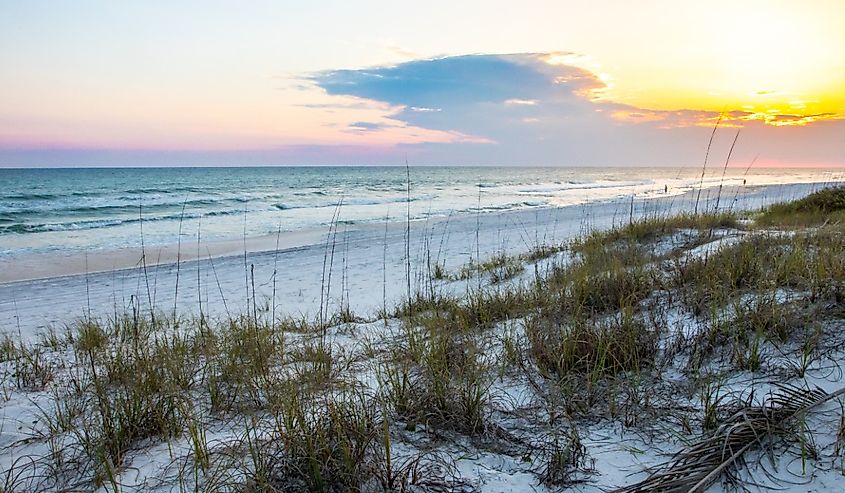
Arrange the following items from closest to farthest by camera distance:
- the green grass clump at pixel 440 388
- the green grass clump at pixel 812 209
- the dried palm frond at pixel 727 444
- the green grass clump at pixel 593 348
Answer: the dried palm frond at pixel 727 444 < the green grass clump at pixel 440 388 < the green grass clump at pixel 593 348 < the green grass clump at pixel 812 209

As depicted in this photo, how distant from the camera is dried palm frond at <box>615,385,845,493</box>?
6.61 feet

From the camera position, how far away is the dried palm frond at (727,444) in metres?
2.01

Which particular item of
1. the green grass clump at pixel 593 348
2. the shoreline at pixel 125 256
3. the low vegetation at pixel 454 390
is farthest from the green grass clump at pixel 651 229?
the green grass clump at pixel 593 348

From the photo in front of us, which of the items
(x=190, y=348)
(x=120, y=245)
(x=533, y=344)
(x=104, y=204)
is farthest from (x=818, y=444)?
(x=104, y=204)

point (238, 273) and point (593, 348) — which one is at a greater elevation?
point (593, 348)

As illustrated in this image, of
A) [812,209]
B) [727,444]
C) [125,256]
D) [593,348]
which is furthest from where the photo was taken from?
[125,256]

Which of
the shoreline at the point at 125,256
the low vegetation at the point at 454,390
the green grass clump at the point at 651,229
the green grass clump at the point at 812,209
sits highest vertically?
the green grass clump at the point at 812,209

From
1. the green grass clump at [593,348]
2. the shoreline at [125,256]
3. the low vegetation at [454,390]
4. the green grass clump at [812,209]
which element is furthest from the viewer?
the shoreline at [125,256]

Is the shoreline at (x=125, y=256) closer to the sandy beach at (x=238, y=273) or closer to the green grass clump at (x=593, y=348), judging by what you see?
the sandy beach at (x=238, y=273)

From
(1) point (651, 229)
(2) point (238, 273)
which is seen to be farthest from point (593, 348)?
(2) point (238, 273)

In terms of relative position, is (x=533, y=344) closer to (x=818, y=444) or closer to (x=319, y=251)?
(x=818, y=444)

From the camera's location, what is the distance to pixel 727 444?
2162 millimetres

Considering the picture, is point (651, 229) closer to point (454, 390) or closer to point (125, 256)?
point (454, 390)

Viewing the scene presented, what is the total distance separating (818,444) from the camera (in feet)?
7.16
